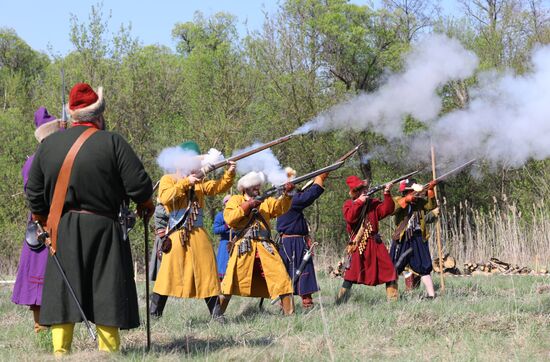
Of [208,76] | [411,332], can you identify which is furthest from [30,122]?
[411,332]

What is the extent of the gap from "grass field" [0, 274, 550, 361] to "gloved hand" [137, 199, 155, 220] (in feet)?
3.17

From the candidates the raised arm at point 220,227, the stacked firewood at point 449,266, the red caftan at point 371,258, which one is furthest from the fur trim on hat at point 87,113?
the stacked firewood at point 449,266

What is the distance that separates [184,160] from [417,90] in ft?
14.2

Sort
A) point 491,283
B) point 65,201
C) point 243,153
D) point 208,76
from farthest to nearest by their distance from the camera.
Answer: point 208,76 < point 491,283 < point 243,153 < point 65,201

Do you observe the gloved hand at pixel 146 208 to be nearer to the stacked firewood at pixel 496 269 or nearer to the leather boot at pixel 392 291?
the leather boot at pixel 392 291

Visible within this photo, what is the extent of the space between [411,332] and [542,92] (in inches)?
117

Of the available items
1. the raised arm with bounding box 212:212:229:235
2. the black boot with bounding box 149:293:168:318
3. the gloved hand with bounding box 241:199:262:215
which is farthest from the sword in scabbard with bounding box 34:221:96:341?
the raised arm with bounding box 212:212:229:235

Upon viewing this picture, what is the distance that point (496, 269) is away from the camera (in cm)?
1582

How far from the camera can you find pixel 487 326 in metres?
7.33

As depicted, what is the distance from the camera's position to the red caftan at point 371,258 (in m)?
10.1

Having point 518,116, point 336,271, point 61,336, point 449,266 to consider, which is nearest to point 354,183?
point 518,116

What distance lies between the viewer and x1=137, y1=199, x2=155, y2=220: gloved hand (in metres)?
5.86

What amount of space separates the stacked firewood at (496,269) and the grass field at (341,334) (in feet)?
18.4

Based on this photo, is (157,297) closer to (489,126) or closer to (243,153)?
(243,153)
